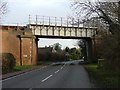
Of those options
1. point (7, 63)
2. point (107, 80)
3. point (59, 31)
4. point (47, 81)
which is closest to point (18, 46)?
point (59, 31)

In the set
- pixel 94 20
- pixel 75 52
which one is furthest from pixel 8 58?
pixel 75 52

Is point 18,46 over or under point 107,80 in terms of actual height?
over

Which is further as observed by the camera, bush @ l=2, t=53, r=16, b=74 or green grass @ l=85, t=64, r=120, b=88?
bush @ l=2, t=53, r=16, b=74

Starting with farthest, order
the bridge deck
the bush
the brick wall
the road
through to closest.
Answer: the bridge deck → the brick wall → the bush → the road

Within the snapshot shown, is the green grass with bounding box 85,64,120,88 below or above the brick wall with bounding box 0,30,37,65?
below

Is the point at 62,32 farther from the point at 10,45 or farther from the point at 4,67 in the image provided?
the point at 4,67

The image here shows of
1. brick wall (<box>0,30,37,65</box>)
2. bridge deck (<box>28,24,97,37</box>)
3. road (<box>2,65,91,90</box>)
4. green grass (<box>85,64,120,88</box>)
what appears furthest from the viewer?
bridge deck (<box>28,24,97,37</box>)

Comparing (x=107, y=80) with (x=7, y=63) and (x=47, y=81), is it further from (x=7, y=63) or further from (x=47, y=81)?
(x=7, y=63)

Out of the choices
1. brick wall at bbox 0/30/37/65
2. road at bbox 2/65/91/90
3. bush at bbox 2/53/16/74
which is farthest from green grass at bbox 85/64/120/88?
brick wall at bbox 0/30/37/65

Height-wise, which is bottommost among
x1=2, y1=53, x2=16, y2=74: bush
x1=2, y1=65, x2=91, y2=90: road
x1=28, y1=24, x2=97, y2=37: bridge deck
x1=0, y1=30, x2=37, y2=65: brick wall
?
x1=2, y1=65, x2=91, y2=90: road

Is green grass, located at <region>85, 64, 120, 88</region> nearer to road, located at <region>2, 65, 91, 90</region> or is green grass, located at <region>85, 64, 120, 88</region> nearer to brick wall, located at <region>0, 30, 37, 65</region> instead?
road, located at <region>2, 65, 91, 90</region>

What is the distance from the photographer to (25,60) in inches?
2621

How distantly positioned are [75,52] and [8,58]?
12336 centimetres

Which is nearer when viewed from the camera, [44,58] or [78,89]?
[78,89]
